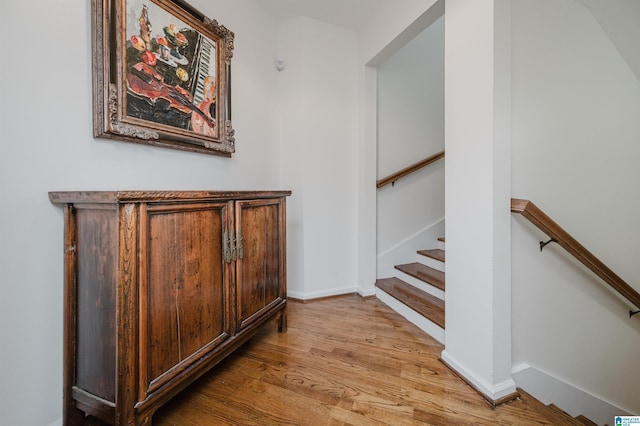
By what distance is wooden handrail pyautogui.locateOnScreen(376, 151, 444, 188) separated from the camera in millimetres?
2557

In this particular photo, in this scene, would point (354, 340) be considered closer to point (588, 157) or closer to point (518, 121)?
point (518, 121)

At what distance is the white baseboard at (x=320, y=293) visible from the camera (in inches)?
95.7

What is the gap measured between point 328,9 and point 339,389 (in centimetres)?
282

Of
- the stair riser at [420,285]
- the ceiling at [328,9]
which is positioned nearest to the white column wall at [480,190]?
the stair riser at [420,285]

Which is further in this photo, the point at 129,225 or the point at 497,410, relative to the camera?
the point at 497,410

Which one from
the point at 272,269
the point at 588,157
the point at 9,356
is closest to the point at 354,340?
the point at 272,269

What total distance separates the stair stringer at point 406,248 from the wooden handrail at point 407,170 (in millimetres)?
658

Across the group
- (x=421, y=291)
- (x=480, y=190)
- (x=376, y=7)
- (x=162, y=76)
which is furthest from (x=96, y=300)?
(x=376, y=7)

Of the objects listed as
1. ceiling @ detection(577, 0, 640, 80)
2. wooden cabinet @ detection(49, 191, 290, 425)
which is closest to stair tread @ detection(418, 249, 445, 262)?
ceiling @ detection(577, 0, 640, 80)

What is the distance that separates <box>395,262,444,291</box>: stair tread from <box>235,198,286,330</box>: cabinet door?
1.23 meters

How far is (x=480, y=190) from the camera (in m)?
1.30

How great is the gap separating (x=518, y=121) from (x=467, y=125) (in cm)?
26

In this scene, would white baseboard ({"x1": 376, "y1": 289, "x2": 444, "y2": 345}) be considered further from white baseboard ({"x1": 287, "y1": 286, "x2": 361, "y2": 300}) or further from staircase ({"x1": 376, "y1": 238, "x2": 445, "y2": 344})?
white baseboard ({"x1": 287, "y1": 286, "x2": 361, "y2": 300})

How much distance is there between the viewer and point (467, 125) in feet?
4.50
